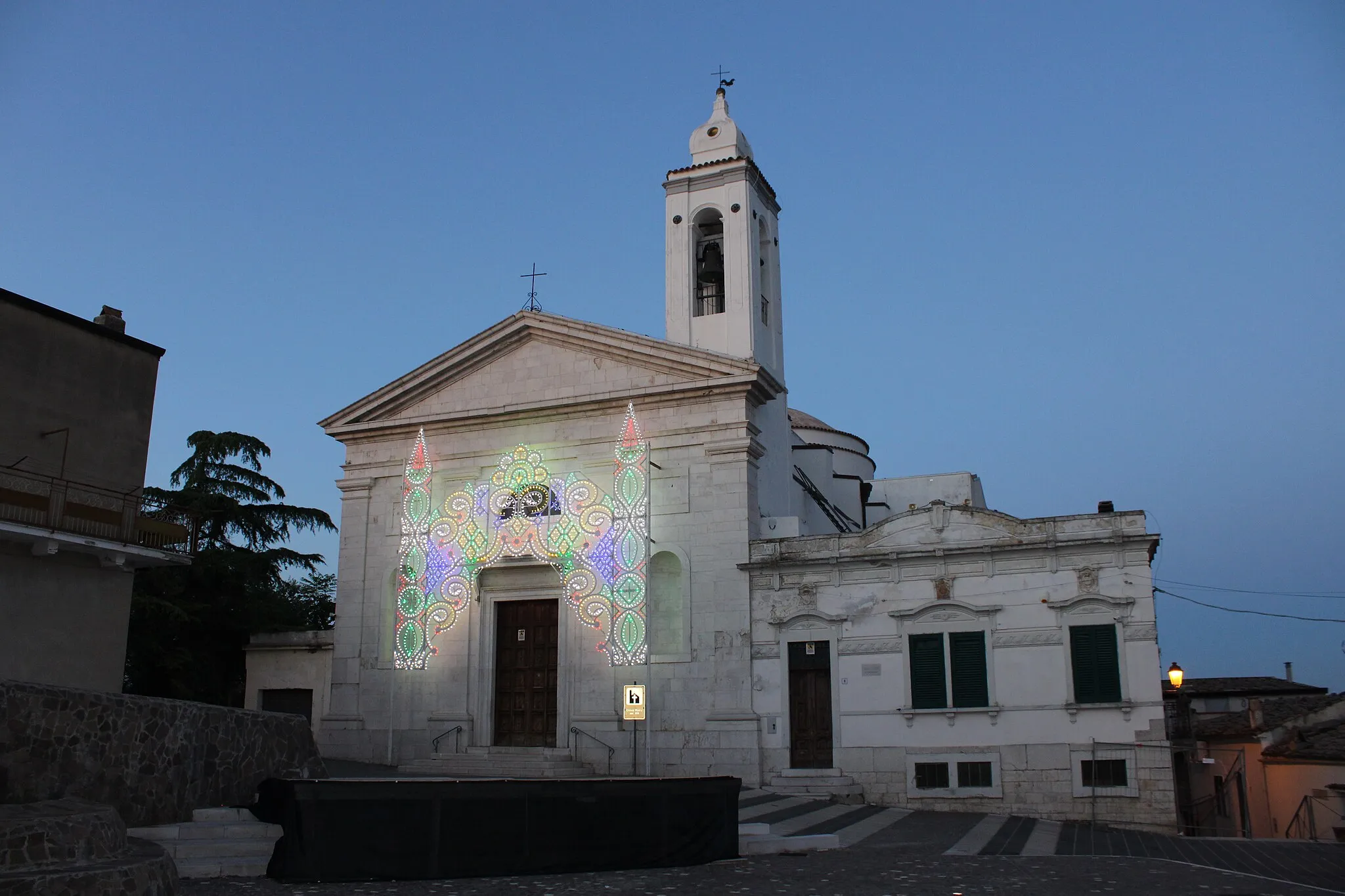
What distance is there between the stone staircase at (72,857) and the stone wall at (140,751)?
0.99 m

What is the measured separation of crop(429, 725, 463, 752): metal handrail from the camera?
23.4 m

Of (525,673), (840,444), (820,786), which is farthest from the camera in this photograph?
(840,444)

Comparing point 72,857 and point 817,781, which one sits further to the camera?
point 817,781

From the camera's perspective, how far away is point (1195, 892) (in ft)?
37.9

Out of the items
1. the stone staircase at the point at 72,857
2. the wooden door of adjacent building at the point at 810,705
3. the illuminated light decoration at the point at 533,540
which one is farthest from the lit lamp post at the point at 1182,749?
the stone staircase at the point at 72,857

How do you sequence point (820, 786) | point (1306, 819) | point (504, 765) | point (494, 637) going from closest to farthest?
1. point (820, 786)
2. point (504, 765)
3. point (494, 637)
4. point (1306, 819)

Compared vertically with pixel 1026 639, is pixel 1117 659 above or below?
below

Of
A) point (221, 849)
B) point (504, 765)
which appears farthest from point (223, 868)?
point (504, 765)

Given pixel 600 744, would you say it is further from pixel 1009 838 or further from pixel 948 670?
pixel 1009 838

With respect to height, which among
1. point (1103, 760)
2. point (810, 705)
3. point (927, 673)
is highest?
point (927, 673)

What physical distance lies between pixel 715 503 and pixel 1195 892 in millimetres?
12877

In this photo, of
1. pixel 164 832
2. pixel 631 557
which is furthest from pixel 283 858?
pixel 631 557

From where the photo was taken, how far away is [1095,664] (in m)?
19.7

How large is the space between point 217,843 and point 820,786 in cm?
1189
